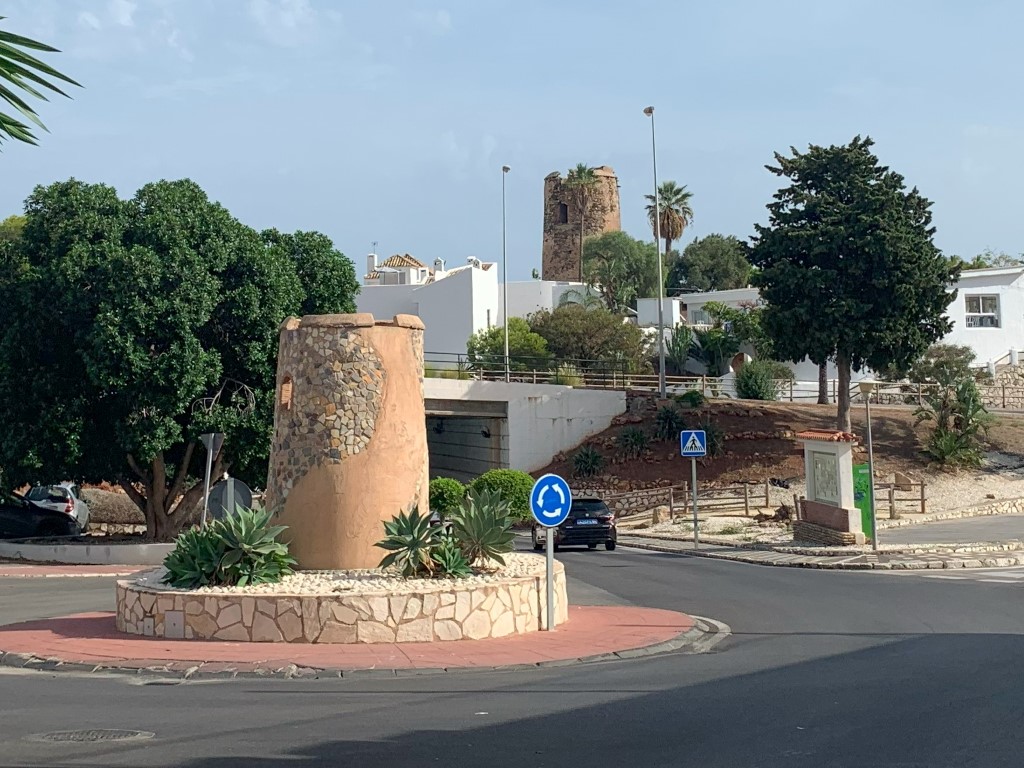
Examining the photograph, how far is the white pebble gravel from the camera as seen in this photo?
573 inches

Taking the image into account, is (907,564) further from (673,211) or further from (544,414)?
(673,211)

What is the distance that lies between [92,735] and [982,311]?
6441 cm

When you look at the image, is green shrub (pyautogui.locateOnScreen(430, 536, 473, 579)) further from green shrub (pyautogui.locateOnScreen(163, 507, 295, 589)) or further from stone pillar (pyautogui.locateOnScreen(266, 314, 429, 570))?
green shrub (pyautogui.locateOnScreen(163, 507, 295, 589))

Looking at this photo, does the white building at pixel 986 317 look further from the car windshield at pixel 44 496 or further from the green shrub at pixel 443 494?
the car windshield at pixel 44 496

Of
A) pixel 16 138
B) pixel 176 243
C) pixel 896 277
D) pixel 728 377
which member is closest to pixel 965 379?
pixel 896 277

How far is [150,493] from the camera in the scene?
104 ft

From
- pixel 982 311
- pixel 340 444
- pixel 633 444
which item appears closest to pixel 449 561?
pixel 340 444

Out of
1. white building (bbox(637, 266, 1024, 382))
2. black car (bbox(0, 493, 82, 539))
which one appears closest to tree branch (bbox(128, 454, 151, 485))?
black car (bbox(0, 493, 82, 539))

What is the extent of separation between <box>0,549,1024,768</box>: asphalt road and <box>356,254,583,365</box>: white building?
58.6 meters

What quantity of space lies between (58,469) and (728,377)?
116 feet

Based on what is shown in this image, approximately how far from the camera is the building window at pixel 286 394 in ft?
55.3

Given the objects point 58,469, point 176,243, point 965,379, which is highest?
point 176,243

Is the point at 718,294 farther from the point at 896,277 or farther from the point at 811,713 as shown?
the point at 811,713

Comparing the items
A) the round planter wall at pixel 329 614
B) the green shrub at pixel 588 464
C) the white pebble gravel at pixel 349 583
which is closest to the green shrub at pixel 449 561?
the white pebble gravel at pixel 349 583
